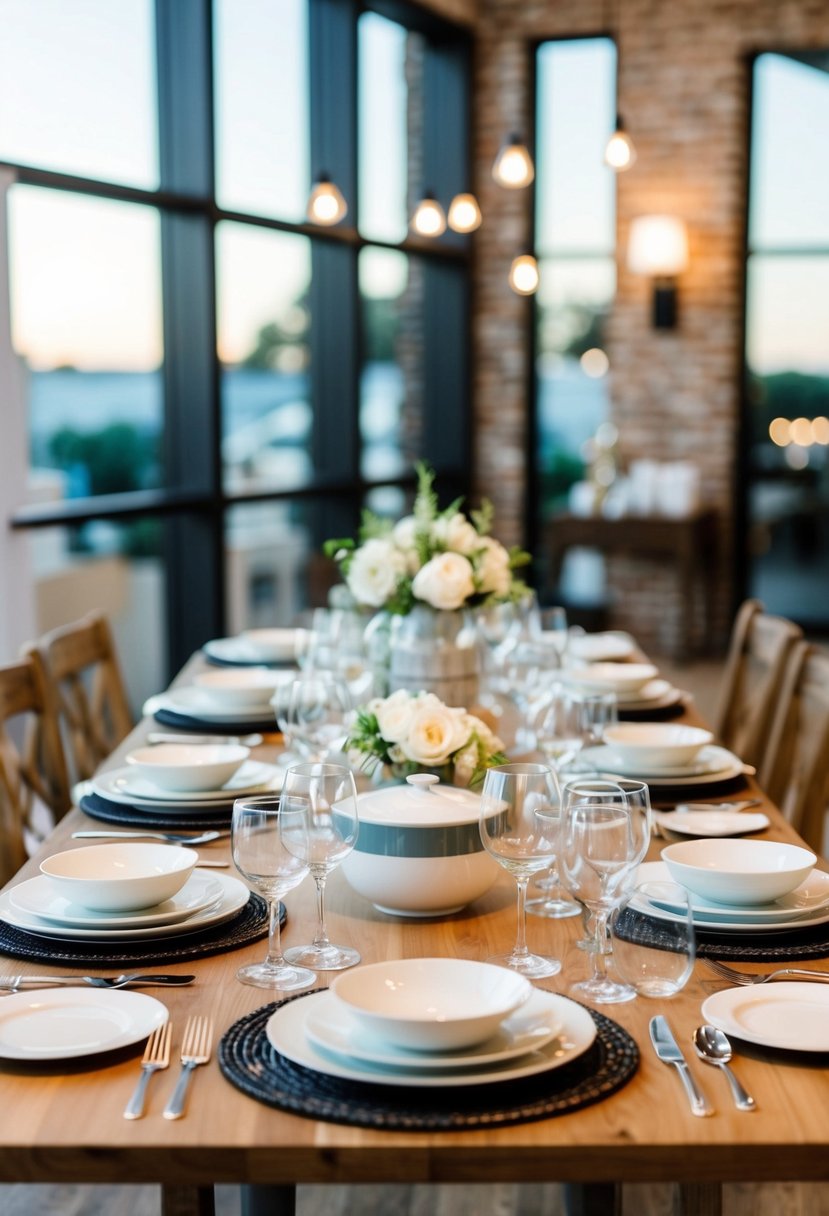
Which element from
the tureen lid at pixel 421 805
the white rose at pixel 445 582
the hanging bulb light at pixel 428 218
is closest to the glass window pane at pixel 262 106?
the hanging bulb light at pixel 428 218

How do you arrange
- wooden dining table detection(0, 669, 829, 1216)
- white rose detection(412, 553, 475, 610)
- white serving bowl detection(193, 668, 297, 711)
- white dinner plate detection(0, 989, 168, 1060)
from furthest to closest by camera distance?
white serving bowl detection(193, 668, 297, 711) → white rose detection(412, 553, 475, 610) → white dinner plate detection(0, 989, 168, 1060) → wooden dining table detection(0, 669, 829, 1216)

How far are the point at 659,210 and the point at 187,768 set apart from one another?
6.05 m

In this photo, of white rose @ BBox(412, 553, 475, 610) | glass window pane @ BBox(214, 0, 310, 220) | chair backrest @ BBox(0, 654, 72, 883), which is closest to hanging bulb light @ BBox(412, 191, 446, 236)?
glass window pane @ BBox(214, 0, 310, 220)

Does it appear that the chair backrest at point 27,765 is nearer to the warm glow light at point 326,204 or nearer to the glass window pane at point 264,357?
the warm glow light at point 326,204

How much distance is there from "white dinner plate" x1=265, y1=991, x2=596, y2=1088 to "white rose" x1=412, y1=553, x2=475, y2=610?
1272mm

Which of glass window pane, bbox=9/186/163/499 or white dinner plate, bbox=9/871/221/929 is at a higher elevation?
glass window pane, bbox=9/186/163/499

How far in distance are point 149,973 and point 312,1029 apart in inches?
12.3

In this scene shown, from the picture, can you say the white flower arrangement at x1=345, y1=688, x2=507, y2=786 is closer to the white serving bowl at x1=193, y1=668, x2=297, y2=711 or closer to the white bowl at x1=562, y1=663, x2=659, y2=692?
the white serving bowl at x1=193, y1=668, x2=297, y2=711

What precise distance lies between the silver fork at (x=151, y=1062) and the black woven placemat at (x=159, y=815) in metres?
0.73

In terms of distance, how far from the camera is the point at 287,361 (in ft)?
21.2

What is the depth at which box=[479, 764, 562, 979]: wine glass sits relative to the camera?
1.51 meters

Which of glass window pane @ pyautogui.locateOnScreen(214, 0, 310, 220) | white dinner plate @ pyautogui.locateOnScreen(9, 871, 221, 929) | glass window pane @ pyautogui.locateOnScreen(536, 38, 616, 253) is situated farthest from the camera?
glass window pane @ pyautogui.locateOnScreen(536, 38, 616, 253)

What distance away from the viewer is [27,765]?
2664mm

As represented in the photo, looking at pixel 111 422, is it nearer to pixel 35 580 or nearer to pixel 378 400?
pixel 35 580
